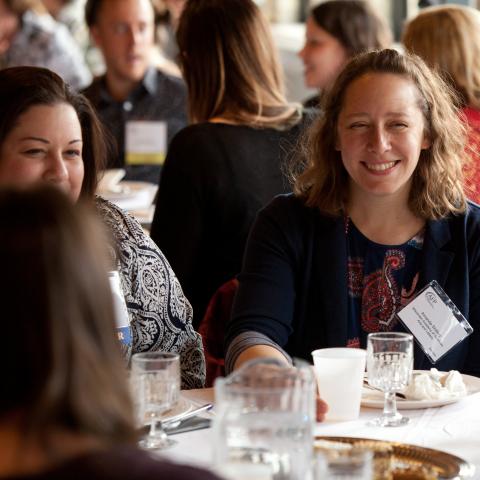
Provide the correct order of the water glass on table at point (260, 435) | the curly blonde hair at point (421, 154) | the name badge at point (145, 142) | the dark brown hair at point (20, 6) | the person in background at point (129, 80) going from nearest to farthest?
the water glass on table at point (260, 435)
the curly blonde hair at point (421, 154)
the name badge at point (145, 142)
the person in background at point (129, 80)
the dark brown hair at point (20, 6)

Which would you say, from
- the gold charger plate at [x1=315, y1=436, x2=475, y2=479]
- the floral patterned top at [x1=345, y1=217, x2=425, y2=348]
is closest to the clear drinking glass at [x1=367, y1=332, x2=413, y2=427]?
the gold charger plate at [x1=315, y1=436, x2=475, y2=479]

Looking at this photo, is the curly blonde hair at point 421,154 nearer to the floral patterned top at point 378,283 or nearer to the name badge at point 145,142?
the floral patterned top at point 378,283

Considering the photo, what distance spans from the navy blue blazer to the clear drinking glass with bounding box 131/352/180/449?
0.71 metres

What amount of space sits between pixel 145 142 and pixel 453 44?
193 centimetres

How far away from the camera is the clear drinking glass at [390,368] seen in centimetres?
202

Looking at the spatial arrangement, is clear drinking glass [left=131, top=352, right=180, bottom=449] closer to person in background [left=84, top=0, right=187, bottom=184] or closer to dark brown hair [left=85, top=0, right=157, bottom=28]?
person in background [left=84, top=0, right=187, bottom=184]

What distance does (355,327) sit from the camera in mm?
2609

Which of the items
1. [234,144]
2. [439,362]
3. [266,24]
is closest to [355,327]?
[439,362]

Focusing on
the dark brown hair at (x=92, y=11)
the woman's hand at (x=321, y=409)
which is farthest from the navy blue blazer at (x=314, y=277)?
the dark brown hair at (x=92, y=11)

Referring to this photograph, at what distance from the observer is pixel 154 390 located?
180 centimetres

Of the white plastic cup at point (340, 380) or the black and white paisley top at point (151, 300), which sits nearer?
the white plastic cup at point (340, 380)

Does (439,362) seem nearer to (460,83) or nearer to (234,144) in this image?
(234,144)

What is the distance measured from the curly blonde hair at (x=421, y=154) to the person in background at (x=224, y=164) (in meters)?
0.79

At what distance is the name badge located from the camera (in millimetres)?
5488
